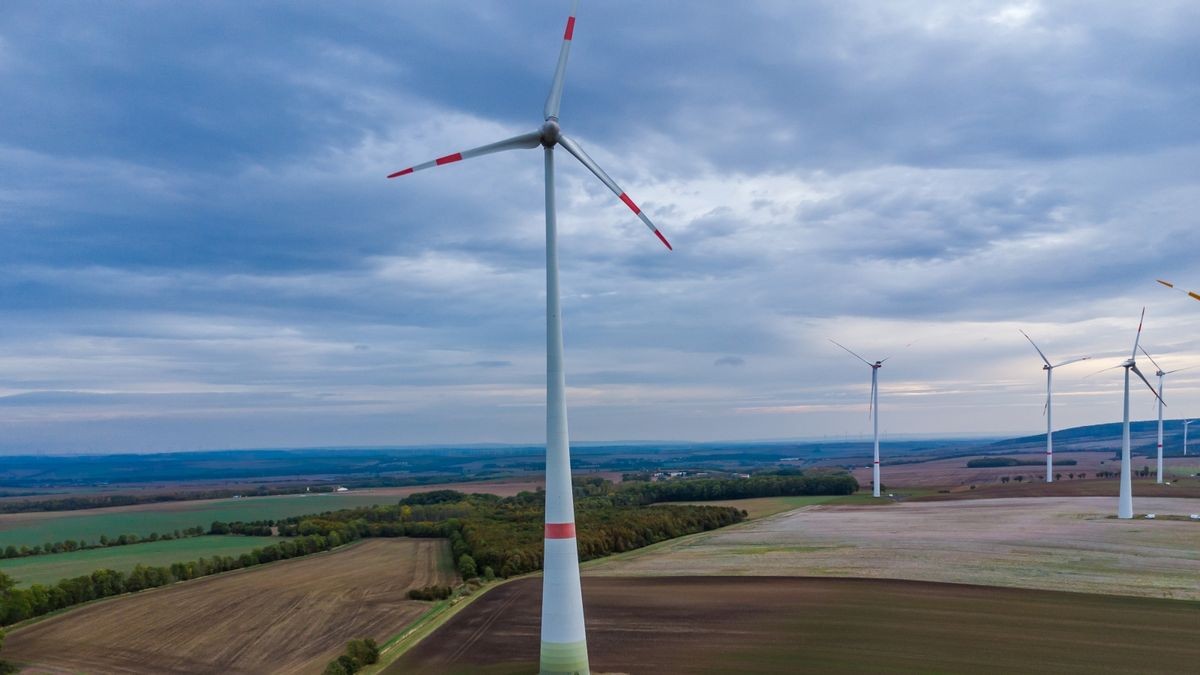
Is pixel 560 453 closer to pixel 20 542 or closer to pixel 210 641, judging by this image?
pixel 210 641

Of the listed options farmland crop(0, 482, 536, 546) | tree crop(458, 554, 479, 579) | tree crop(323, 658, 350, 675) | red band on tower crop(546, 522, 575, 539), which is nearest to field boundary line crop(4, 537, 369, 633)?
tree crop(458, 554, 479, 579)

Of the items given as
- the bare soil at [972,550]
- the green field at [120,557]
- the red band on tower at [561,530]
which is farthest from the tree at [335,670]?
the green field at [120,557]

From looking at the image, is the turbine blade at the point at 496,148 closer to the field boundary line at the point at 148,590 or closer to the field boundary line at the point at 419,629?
the field boundary line at the point at 419,629

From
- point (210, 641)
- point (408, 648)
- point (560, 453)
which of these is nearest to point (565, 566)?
point (560, 453)

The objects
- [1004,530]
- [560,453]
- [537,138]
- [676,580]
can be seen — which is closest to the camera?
[560,453]

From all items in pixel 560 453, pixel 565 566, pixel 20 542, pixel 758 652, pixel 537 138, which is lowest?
pixel 20 542

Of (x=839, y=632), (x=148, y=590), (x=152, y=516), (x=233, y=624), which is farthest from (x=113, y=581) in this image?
(x=152, y=516)
